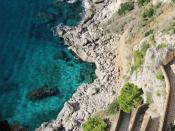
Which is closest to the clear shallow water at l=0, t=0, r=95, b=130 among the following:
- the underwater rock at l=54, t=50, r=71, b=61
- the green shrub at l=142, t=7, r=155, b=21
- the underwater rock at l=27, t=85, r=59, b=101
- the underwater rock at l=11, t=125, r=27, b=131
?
the underwater rock at l=54, t=50, r=71, b=61

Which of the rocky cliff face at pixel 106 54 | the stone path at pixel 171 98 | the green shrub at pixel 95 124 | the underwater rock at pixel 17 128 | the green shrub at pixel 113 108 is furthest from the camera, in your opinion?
the underwater rock at pixel 17 128

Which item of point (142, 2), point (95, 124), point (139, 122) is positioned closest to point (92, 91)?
point (95, 124)

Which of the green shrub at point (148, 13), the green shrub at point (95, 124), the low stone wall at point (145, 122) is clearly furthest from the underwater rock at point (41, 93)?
the low stone wall at point (145, 122)

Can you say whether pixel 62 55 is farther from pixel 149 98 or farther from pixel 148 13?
pixel 149 98

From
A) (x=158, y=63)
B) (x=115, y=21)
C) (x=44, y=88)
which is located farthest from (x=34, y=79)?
(x=158, y=63)

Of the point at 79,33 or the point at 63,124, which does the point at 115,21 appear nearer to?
the point at 79,33

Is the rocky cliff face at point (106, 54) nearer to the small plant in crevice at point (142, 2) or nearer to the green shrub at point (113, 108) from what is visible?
the small plant in crevice at point (142, 2)
